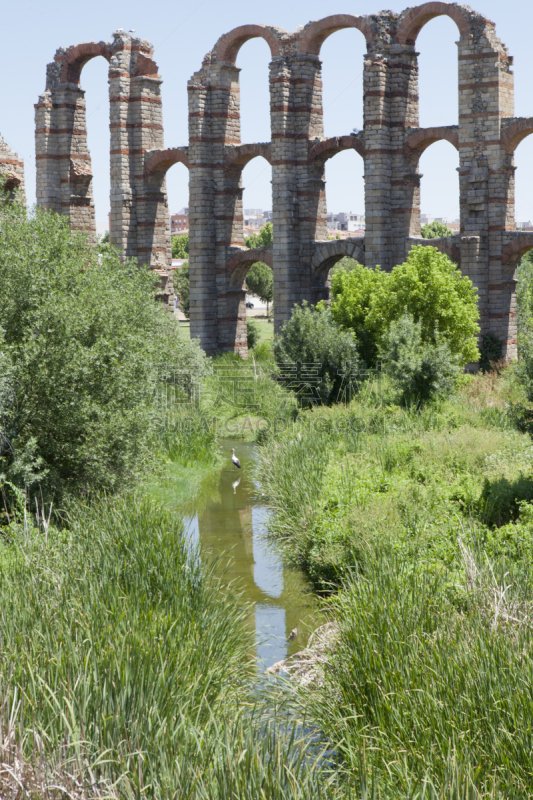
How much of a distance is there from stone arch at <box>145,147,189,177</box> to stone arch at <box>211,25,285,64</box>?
11.8 feet

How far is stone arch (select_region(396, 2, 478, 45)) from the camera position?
2443 centimetres

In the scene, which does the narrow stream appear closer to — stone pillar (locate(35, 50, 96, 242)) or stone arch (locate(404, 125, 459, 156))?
stone arch (locate(404, 125, 459, 156))

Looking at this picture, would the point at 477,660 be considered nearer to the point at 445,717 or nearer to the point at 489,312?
the point at 445,717

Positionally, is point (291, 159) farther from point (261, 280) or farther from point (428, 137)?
point (261, 280)

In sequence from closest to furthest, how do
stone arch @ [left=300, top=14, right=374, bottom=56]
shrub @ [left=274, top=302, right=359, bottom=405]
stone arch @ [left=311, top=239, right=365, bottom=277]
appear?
1. shrub @ [left=274, top=302, right=359, bottom=405]
2. stone arch @ [left=300, top=14, right=374, bottom=56]
3. stone arch @ [left=311, top=239, right=365, bottom=277]

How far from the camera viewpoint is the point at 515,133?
2395 cm

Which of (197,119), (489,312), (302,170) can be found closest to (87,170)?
(197,119)

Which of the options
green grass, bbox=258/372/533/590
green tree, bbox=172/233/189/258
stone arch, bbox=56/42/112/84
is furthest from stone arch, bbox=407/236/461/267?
green tree, bbox=172/233/189/258

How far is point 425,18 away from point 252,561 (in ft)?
66.8

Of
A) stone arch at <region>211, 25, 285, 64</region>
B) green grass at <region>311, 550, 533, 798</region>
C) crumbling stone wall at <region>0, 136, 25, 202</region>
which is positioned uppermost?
stone arch at <region>211, 25, 285, 64</region>

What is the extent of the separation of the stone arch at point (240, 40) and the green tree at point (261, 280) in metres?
20.6

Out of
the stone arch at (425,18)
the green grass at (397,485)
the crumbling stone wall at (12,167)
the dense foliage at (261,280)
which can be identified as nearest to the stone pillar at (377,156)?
the stone arch at (425,18)

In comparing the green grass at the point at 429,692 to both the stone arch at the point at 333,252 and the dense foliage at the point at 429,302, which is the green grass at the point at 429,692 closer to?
the dense foliage at the point at 429,302

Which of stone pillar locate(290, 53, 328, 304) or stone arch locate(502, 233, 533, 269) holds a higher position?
stone pillar locate(290, 53, 328, 304)
